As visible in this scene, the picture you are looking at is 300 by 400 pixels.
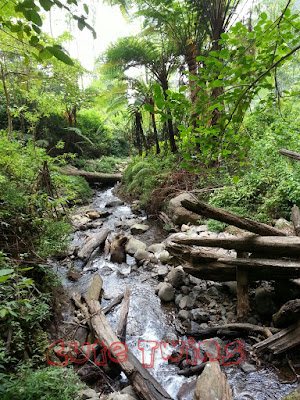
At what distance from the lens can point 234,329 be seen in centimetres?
242

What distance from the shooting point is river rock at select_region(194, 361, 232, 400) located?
173cm

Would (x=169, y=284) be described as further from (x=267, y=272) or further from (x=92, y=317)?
(x=267, y=272)

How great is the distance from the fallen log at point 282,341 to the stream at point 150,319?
194 millimetres

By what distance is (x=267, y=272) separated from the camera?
2383 millimetres

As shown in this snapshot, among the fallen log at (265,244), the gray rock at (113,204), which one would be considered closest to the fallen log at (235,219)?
the fallen log at (265,244)

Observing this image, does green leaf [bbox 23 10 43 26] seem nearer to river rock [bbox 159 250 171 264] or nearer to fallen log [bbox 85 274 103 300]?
fallen log [bbox 85 274 103 300]

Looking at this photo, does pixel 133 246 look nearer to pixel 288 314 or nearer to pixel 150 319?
pixel 150 319

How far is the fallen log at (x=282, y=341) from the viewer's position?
1997 millimetres

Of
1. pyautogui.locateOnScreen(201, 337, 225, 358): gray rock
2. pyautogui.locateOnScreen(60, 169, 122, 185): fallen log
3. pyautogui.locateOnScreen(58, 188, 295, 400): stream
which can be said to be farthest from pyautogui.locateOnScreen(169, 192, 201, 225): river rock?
pyautogui.locateOnScreen(60, 169, 122, 185): fallen log

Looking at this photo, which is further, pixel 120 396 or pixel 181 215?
pixel 181 215

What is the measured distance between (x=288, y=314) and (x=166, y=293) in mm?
1554

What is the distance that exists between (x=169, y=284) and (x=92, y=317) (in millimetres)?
1211

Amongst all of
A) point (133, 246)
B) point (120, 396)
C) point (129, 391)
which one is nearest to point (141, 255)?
point (133, 246)

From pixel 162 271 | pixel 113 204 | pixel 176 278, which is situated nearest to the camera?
pixel 176 278
